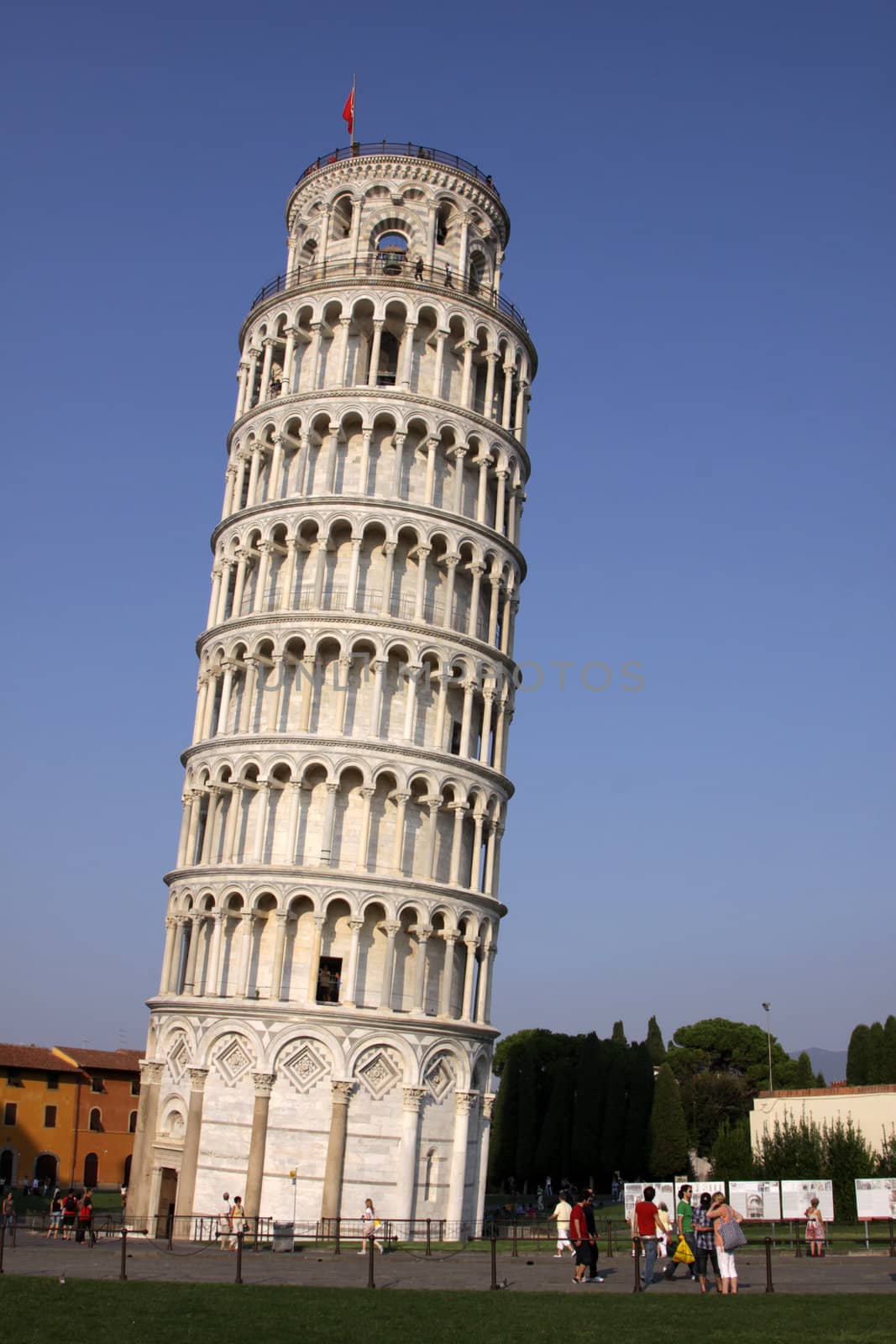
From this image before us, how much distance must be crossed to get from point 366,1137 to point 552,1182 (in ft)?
144

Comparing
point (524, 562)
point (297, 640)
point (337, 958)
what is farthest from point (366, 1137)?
point (524, 562)

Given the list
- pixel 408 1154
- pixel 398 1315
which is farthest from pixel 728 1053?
pixel 398 1315

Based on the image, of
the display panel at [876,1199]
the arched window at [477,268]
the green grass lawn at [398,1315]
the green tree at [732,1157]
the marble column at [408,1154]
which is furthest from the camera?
the arched window at [477,268]

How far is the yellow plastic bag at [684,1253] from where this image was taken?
25.3m

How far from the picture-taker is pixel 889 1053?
79938 millimetres

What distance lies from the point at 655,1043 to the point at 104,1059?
44120 mm

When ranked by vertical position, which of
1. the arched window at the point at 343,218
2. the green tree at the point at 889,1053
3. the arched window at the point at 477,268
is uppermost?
the arched window at the point at 343,218

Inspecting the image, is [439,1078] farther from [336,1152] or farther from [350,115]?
[350,115]

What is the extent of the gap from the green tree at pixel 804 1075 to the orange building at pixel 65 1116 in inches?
1795

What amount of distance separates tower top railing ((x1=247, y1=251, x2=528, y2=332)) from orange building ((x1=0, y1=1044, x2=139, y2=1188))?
53.0 m

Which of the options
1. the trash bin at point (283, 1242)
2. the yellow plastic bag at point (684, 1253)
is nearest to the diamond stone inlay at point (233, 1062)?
the trash bin at point (283, 1242)

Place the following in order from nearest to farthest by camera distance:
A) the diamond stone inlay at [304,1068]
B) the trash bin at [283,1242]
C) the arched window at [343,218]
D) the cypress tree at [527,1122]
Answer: the trash bin at [283,1242] < the diamond stone inlay at [304,1068] < the arched window at [343,218] < the cypress tree at [527,1122]

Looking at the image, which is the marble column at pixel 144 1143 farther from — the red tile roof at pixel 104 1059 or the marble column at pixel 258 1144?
the red tile roof at pixel 104 1059

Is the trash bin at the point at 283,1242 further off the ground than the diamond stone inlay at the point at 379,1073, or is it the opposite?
the diamond stone inlay at the point at 379,1073
